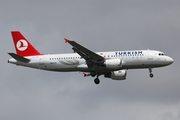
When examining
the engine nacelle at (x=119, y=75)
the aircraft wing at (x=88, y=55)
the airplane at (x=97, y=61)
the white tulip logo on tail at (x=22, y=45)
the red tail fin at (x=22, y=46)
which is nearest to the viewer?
the aircraft wing at (x=88, y=55)

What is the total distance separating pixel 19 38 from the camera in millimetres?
62344

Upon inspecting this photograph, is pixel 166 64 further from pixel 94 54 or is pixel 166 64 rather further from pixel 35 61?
pixel 35 61

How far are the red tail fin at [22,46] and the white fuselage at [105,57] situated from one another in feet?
6.45

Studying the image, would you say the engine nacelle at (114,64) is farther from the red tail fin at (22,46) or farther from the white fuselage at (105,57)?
the red tail fin at (22,46)

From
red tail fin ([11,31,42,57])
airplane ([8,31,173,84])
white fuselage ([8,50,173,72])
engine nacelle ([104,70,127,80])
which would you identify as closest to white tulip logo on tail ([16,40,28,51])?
red tail fin ([11,31,42,57])

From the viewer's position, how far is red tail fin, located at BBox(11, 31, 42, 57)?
6078 centimetres

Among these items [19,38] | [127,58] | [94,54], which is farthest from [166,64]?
[19,38]

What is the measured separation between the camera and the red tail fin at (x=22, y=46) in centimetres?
6078

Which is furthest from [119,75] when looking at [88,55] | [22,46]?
[22,46]

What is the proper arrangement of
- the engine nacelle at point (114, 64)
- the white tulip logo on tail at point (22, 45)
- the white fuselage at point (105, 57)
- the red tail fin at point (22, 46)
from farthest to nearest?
the white tulip logo on tail at point (22, 45) → the red tail fin at point (22, 46) → the white fuselage at point (105, 57) → the engine nacelle at point (114, 64)

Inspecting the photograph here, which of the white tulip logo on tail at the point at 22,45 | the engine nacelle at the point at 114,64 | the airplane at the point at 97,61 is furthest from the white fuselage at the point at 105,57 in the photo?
the white tulip logo on tail at the point at 22,45

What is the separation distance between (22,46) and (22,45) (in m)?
0.19

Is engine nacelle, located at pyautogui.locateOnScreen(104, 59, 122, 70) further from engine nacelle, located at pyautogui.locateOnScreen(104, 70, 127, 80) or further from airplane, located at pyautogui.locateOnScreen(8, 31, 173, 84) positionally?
engine nacelle, located at pyautogui.locateOnScreen(104, 70, 127, 80)

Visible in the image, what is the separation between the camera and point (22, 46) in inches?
2424
